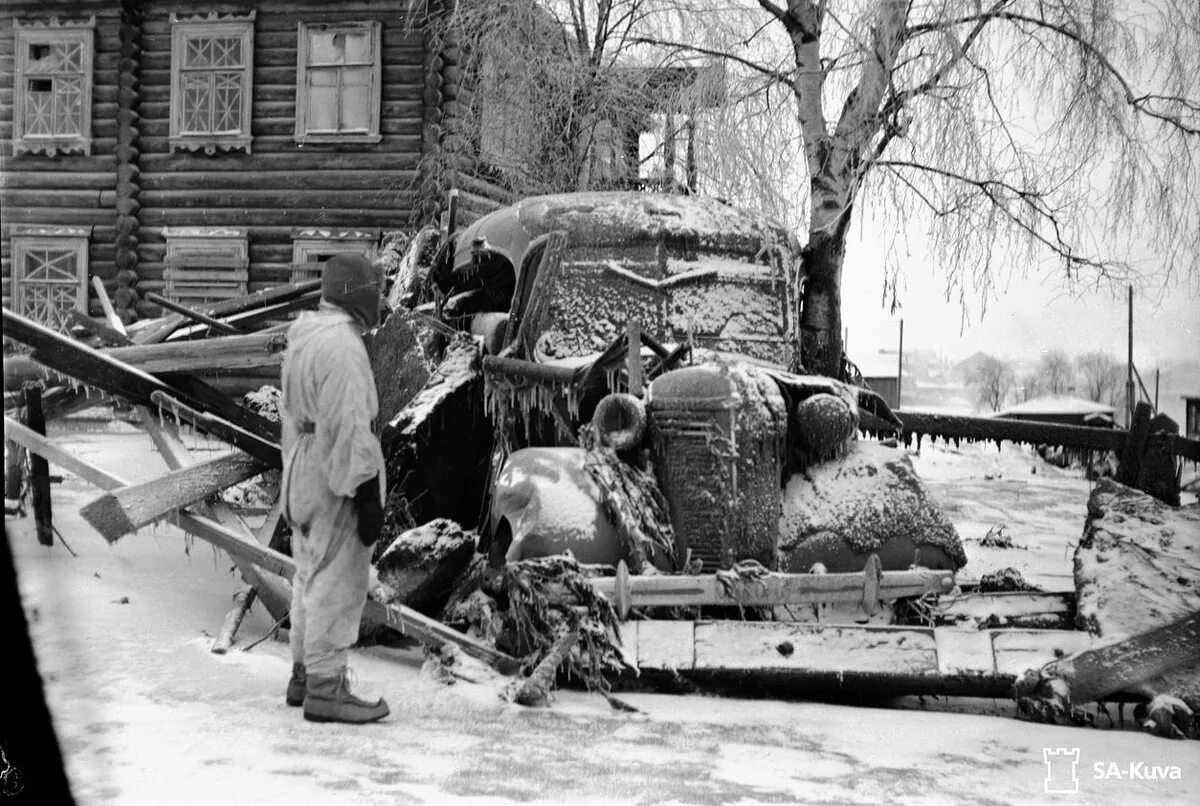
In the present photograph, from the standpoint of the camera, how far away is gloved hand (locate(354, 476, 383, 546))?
3125 mm

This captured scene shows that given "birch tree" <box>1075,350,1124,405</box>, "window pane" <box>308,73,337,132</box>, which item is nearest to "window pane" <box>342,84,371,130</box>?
"window pane" <box>308,73,337,132</box>

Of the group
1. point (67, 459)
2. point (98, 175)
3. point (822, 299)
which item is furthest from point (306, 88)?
point (67, 459)

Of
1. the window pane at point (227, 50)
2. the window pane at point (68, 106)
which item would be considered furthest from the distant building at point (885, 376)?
the window pane at point (227, 50)

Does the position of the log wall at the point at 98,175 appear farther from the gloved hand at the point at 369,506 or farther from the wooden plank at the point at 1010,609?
the wooden plank at the point at 1010,609

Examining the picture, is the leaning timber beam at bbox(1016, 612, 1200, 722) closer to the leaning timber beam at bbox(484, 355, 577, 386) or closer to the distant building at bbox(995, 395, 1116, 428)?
the distant building at bbox(995, 395, 1116, 428)

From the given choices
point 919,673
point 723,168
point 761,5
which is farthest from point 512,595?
point 761,5

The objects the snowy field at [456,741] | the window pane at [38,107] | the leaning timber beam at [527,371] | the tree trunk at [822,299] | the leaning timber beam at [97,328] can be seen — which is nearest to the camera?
the snowy field at [456,741]

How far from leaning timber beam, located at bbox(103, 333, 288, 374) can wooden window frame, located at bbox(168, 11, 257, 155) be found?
8.29 meters

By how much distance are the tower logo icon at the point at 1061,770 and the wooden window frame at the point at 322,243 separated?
11197mm

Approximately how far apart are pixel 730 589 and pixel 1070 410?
4.86ft

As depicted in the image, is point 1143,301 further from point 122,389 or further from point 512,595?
point 122,389

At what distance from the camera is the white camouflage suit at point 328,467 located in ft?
10.2

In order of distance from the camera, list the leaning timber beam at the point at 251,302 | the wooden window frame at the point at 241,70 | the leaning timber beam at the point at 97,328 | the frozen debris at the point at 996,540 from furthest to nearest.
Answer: the wooden window frame at the point at 241,70
the leaning timber beam at the point at 251,302
the frozen debris at the point at 996,540
the leaning timber beam at the point at 97,328

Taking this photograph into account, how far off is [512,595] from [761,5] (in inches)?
255
